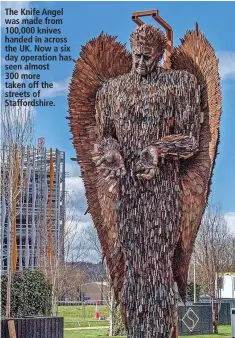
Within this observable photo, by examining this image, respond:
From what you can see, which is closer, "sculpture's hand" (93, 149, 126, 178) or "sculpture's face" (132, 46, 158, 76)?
"sculpture's hand" (93, 149, 126, 178)

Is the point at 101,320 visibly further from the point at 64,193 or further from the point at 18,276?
the point at 18,276

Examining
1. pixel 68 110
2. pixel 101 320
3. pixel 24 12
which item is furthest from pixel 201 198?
pixel 101 320

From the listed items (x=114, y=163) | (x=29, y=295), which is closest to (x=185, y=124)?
(x=114, y=163)

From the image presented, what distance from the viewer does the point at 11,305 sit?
10867 mm

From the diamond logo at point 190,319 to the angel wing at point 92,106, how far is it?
8.86 meters

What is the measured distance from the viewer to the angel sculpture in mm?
5969

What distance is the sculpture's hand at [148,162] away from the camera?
5.83m

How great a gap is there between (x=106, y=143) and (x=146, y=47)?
38.3 inches

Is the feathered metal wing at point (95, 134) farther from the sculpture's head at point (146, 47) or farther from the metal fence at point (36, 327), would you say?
the metal fence at point (36, 327)

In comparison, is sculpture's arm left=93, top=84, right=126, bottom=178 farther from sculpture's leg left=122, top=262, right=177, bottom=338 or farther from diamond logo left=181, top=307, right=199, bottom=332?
diamond logo left=181, top=307, right=199, bottom=332

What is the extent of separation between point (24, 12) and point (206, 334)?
34.1 ft

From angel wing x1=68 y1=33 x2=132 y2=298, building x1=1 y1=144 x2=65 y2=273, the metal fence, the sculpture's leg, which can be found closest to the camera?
the sculpture's leg

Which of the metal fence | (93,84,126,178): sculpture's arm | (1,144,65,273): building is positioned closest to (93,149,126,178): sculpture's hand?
(93,84,126,178): sculpture's arm

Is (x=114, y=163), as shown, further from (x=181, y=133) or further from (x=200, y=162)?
(x=200, y=162)
